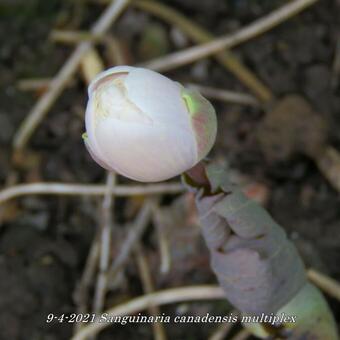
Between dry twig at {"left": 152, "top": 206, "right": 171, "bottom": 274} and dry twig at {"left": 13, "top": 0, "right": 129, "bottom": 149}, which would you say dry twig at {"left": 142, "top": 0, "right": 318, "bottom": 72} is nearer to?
dry twig at {"left": 13, "top": 0, "right": 129, "bottom": 149}

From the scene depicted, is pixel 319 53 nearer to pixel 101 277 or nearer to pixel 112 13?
pixel 112 13

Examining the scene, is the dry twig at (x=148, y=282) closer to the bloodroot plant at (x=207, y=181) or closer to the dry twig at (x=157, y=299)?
the dry twig at (x=157, y=299)

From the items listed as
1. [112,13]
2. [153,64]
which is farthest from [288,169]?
[112,13]

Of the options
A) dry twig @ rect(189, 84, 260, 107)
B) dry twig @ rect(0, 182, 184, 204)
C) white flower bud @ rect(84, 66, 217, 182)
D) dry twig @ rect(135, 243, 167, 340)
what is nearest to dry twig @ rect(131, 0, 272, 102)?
dry twig @ rect(189, 84, 260, 107)

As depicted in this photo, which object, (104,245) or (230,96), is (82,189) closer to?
(104,245)

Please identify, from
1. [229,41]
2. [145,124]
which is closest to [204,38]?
[229,41]
